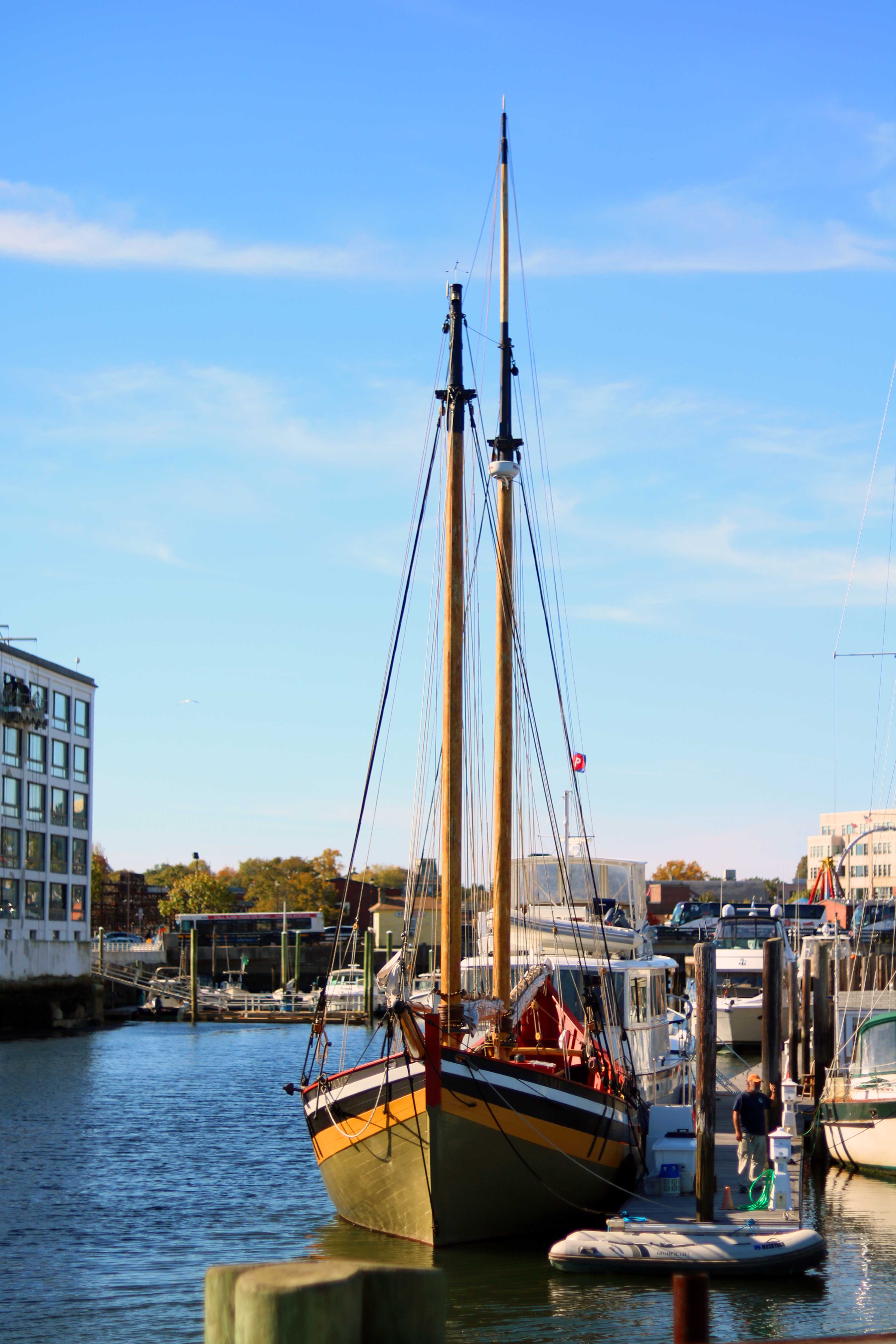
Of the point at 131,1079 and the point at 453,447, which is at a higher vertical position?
the point at 453,447

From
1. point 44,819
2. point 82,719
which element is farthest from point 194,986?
point 82,719

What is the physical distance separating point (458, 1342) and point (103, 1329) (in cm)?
452

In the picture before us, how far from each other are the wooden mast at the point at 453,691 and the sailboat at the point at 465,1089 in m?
0.03

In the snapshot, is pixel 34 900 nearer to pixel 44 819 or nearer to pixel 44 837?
pixel 44 837

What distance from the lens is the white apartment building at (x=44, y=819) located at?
73562mm

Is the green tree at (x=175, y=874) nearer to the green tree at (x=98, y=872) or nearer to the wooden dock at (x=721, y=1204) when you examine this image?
the green tree at (x=98, y=872)

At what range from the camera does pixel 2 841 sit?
73625 millimetres

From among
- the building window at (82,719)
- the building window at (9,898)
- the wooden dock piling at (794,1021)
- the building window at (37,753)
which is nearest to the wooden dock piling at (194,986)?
the building window at (9,898)

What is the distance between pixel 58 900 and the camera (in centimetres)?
7975

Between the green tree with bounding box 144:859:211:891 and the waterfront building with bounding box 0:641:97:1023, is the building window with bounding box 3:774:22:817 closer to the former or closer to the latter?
the waterfront building with bounding box 0:641:97:1023

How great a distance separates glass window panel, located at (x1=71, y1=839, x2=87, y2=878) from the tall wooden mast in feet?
198

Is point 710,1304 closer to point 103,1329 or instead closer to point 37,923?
point 103,1329

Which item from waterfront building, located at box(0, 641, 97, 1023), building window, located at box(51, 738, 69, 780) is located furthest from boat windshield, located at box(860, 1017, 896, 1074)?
building window, located at box(51, 738, 69, 780)

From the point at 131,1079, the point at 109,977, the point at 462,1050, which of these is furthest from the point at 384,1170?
the point at 109,977
